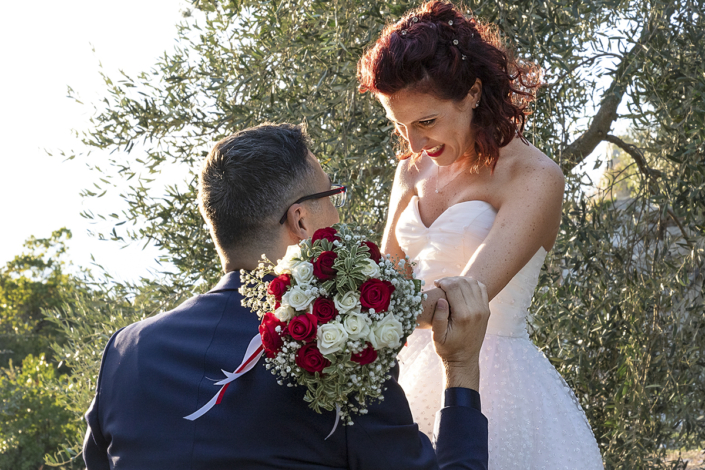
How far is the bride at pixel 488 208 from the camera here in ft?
7.54

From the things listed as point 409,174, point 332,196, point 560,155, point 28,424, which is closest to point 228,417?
point 332,196

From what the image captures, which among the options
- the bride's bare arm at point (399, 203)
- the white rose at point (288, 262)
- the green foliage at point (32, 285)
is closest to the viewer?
the white rose at point (288, 262)

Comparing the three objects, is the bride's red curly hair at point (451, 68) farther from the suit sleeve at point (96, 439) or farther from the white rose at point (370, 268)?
the suit sleeve at point (96, 439)

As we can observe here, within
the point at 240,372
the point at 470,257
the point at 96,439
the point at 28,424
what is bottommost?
the point at 28,424

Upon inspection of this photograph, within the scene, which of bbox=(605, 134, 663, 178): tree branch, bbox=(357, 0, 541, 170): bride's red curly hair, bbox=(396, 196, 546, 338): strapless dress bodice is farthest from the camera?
bbox=(605, 134, 663, 178): tree branch

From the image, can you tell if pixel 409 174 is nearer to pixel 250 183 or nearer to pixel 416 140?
pixel 416 140

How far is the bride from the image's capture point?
2299mm

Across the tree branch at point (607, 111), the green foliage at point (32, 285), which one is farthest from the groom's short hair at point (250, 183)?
the green foliage at point (32, 285)

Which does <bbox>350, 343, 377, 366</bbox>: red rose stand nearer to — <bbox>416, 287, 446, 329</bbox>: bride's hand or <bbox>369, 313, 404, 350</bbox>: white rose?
<bbox>369, 313, 404, 350</bbox>: white rose

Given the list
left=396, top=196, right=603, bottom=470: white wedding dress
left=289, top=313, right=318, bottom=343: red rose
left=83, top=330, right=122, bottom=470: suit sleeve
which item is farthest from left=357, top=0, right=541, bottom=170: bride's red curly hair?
left=83, top=330, right=122, bottom=470: suit sleeve

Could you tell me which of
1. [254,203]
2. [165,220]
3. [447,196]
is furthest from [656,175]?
[254,203]

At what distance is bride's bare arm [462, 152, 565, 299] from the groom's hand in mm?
303

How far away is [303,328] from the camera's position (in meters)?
1.56

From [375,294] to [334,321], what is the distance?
0.40 feet
